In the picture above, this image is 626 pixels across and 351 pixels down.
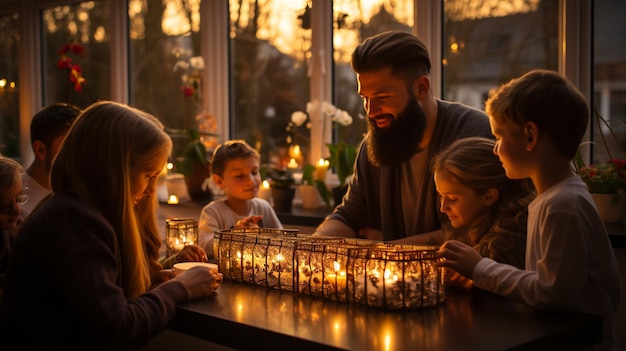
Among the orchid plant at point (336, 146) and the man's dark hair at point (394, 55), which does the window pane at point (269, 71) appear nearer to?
the orchid plant at point (336, 146)

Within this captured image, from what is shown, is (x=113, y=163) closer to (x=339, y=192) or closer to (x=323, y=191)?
(x=339, y=192)

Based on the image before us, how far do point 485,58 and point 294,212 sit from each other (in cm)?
118

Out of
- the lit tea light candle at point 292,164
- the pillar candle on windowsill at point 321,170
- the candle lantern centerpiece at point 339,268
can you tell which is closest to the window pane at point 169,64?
the lit tea light candle at point 292,164

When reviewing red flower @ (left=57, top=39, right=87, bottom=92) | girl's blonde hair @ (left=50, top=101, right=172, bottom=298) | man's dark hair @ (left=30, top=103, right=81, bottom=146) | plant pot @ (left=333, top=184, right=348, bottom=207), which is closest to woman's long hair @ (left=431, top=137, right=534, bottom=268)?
girl's blonde hair @ (left=50, top=101, right=172, bottom=298)

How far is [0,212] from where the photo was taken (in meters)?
1.94

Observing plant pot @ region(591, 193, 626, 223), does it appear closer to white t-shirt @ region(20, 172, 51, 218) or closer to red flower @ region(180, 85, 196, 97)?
white t-shirt @ region(20, 172, 51, 218)

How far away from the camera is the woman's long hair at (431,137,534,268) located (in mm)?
1719

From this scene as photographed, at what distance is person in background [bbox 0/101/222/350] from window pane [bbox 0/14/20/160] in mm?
4355

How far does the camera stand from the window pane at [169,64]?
172 inches

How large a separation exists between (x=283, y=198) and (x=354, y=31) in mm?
980

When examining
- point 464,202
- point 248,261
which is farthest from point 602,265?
point 248,261

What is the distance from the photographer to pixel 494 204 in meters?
1.81

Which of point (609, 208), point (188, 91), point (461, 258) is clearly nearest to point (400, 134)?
point (461, 258)

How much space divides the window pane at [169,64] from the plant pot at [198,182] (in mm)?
189
